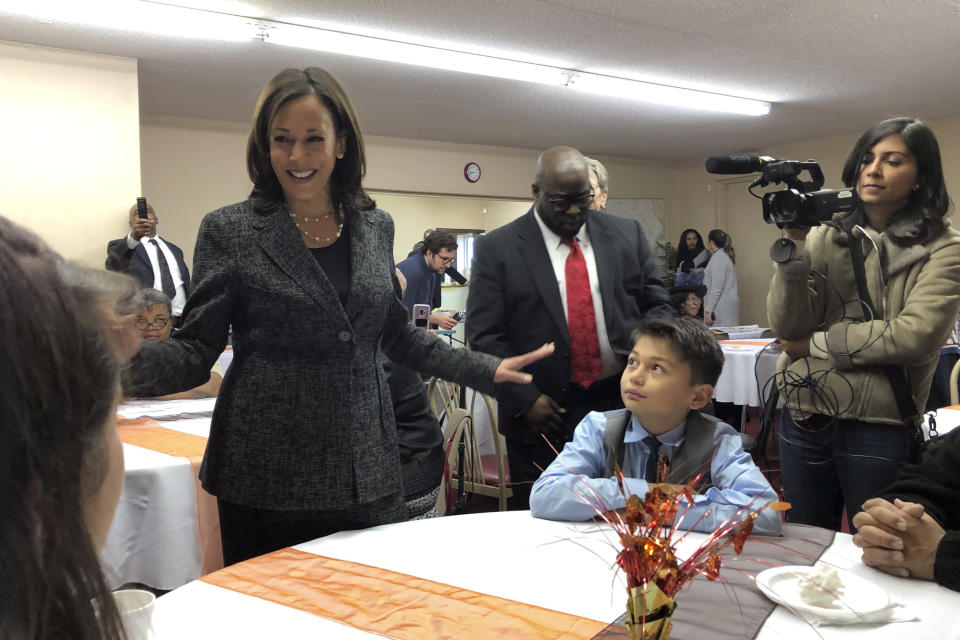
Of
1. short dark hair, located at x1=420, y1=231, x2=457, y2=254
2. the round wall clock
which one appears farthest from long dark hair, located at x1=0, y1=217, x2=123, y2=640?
the round wall clock

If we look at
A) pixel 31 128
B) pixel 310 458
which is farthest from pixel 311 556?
pixel 31 128

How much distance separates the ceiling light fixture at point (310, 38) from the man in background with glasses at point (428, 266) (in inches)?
58.8

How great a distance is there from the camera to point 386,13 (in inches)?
199

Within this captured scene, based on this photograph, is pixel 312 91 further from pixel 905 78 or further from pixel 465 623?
pixel 905 78

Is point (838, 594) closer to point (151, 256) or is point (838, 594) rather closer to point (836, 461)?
point (836, 461)

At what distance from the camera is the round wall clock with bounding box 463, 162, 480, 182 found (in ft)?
32.6

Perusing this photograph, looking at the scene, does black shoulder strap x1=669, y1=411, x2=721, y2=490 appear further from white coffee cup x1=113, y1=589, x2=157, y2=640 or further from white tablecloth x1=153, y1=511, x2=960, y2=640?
white coffee cup x1=113, y1=589, x2=157, y2=640

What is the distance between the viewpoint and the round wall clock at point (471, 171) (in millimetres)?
9922

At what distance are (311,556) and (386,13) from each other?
4515 mm

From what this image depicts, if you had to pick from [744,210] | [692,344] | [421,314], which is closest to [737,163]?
[692,344]

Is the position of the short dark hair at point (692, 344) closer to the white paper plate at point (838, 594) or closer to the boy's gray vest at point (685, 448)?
the boy's gray vest at point (685, 448)

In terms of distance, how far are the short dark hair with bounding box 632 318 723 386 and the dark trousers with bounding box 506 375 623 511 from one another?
500 millimetres

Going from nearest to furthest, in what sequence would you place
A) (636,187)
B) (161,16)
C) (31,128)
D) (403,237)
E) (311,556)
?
1. (311,556)
2. (161,16)
3. (31,128)
4. (636,187)
5. (403,237)

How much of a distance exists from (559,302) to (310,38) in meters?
4.05
